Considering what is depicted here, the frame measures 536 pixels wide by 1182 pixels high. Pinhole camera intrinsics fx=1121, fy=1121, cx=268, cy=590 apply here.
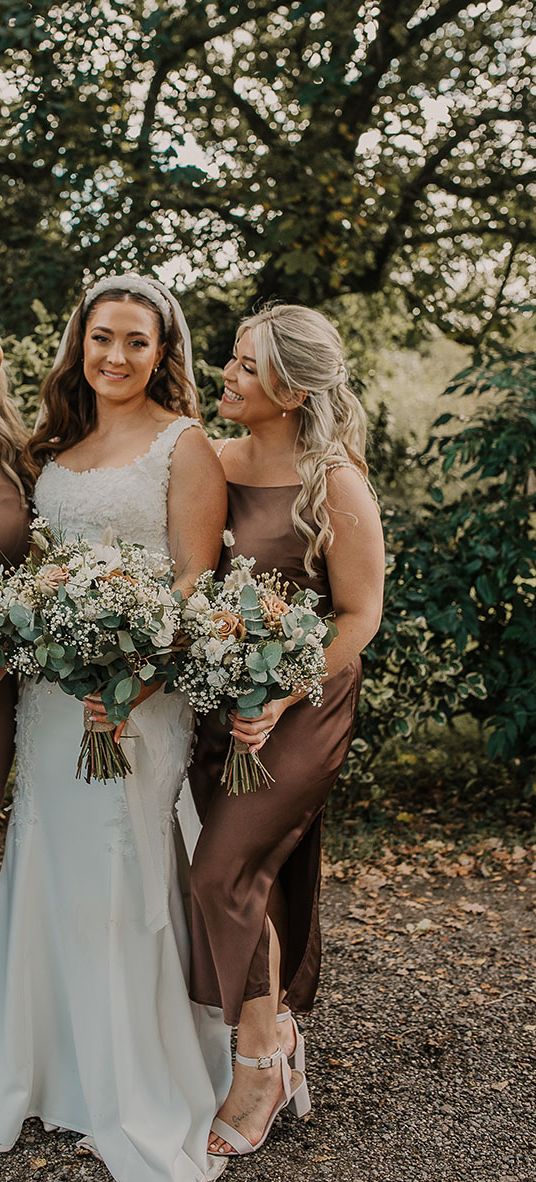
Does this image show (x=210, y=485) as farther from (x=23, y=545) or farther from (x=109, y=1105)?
(x=109, y=1105)

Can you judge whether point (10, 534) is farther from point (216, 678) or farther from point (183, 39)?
point (183, 39)

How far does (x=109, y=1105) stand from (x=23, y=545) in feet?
5.28

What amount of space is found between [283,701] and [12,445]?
4.09 ft

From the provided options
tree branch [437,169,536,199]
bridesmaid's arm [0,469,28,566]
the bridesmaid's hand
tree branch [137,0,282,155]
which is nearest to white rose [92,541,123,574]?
the bridesmaid's hand

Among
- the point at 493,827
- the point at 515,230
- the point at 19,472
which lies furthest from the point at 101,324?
the point at 515,230

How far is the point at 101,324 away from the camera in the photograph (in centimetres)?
323

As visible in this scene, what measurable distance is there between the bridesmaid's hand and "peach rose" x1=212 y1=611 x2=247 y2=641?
24cm

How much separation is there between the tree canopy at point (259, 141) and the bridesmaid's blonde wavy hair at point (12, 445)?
3.11m

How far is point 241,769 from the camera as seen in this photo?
9.69 ft

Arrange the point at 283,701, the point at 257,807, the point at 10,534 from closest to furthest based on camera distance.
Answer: the point at 283,701
the point at 257,807
the point at 10,534

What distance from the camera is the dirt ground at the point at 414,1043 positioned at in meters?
→ 3.11

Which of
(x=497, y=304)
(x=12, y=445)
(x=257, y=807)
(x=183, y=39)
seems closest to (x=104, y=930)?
(x=257, y=807)

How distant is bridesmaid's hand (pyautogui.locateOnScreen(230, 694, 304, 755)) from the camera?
2.87m

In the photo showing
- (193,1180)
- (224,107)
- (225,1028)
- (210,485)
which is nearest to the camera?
(193,1180)
